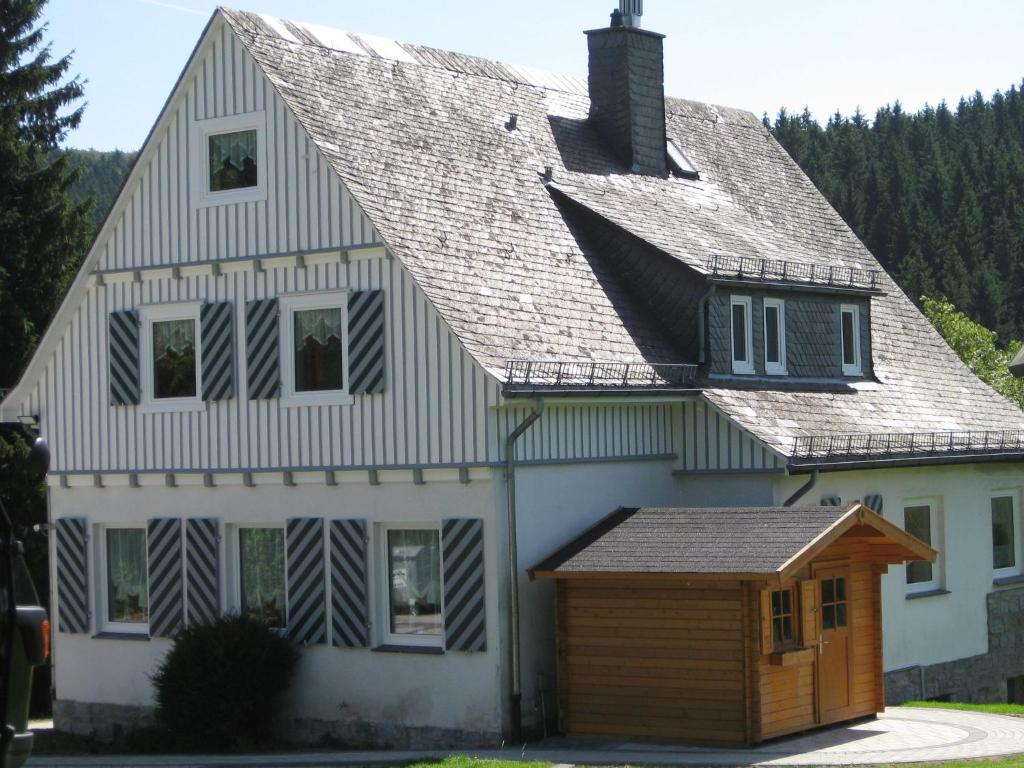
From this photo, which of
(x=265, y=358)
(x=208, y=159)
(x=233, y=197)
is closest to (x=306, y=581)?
(x=265, y=358)

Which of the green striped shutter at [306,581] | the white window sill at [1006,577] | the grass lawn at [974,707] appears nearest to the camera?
the green striped shutter at [306,581]

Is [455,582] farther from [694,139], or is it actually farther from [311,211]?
[694,139]

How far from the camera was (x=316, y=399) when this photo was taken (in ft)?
67.9

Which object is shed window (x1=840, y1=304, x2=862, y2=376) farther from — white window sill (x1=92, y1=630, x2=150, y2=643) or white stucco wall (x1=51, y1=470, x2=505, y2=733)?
white window sill (x1=92, y1=630, x2=150, y2=643)

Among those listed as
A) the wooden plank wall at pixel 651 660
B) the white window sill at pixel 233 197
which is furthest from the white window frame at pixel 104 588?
the wooden plank wall at pixel 651 660

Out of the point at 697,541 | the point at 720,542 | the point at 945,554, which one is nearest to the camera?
the point at 720,542

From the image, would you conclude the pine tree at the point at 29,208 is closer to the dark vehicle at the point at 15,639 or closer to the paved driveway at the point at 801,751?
the paved driveway at the point at 801,751

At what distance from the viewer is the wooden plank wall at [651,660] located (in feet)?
58.4

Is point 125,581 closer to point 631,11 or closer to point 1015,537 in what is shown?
point 631,11

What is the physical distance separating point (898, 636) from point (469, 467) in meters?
7.13

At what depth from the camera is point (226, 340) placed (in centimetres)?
2167

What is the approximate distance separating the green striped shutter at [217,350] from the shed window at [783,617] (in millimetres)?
7534

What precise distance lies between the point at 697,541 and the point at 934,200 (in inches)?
3731

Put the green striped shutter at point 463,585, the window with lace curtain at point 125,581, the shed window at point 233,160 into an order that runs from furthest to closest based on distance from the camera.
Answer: the window with lace curtain at point 125,581 < the shed window at point 233,160 < the green striped shutter at point 463,585
